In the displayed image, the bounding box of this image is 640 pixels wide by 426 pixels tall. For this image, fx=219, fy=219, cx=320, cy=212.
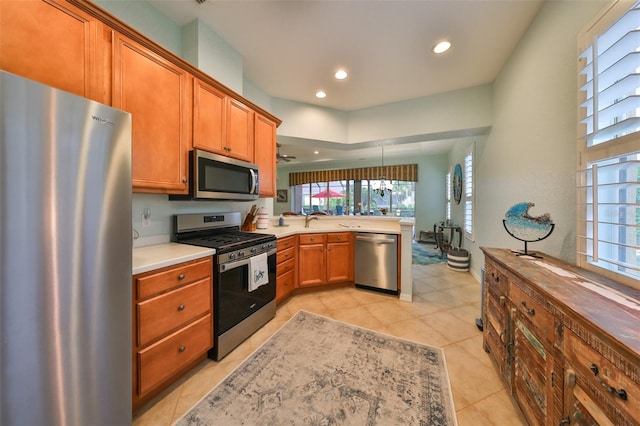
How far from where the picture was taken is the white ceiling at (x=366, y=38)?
1.86 m

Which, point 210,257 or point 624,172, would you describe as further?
point 210,257

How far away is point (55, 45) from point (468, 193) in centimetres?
516

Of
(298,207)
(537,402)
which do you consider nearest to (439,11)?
(537,402)

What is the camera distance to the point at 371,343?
2.00 metres

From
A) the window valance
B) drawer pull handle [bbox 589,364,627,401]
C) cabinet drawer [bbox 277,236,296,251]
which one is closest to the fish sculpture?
drawer pull handle [bbox 589,364,627,401]

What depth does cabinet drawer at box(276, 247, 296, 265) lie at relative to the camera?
104 inches

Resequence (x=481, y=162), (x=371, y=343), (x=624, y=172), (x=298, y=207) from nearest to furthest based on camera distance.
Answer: (x=624, y=172), (x=371, y=343), (x=481, y=162), (x=298, y=207)

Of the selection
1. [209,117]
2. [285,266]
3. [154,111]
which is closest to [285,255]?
[285,266]

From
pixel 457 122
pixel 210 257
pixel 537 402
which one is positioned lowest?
pixel 537 402

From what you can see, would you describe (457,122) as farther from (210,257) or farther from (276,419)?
(276,419)

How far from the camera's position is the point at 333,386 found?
5.00 ft

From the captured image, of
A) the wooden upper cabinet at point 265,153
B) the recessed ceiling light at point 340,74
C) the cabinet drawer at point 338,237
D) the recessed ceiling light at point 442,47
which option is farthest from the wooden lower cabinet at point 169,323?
the recessed ceiling light at point 442,47

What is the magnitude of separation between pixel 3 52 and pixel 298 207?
8124mm

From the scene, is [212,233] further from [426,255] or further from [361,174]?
[361,174]
